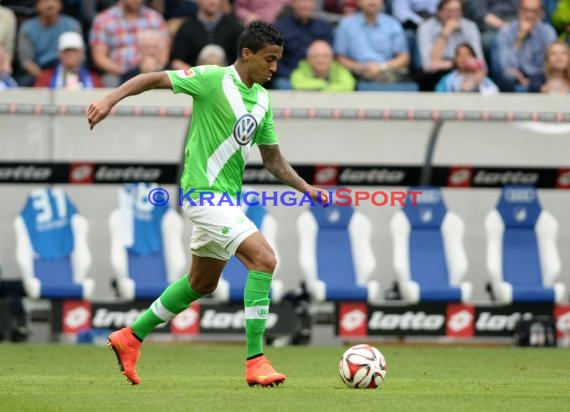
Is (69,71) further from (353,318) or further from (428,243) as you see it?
(428,243)

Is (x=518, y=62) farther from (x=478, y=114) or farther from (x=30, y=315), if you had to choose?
(x=30, y=315)

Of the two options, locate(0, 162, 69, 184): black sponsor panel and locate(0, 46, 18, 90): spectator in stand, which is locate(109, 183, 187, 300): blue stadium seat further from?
locate(0, 46, 18, 90): spectator in stand

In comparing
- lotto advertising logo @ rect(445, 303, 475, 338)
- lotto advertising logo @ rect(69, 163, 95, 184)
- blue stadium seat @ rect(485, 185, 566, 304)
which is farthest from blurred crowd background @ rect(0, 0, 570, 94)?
lotto advertising logo @ rect(445, 303, 475, 338)

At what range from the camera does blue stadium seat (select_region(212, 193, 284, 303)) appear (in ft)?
49.9

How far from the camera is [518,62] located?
58.5ft

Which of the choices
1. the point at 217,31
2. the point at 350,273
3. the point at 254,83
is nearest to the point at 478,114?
the point at 350,273

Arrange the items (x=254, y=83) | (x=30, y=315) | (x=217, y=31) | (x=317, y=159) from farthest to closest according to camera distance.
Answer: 1. (x=217, y=31)
2. (x=317, y=159)
3. (x=30, y=315)
4. (x=254, y=83)

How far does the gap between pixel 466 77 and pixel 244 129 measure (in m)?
7.59

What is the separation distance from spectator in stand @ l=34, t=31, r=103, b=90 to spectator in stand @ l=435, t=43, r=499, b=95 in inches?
152

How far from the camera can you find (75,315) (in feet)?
49.9

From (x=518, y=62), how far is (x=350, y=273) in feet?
12.0

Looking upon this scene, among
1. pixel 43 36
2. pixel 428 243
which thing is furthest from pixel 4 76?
pixel 428 243

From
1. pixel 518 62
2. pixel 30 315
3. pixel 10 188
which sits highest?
pixel 518 62

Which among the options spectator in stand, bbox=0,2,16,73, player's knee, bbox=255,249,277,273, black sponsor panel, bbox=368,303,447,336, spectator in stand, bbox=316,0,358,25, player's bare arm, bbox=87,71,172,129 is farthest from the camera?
spectator in stand, bbox=316,0,358,25
